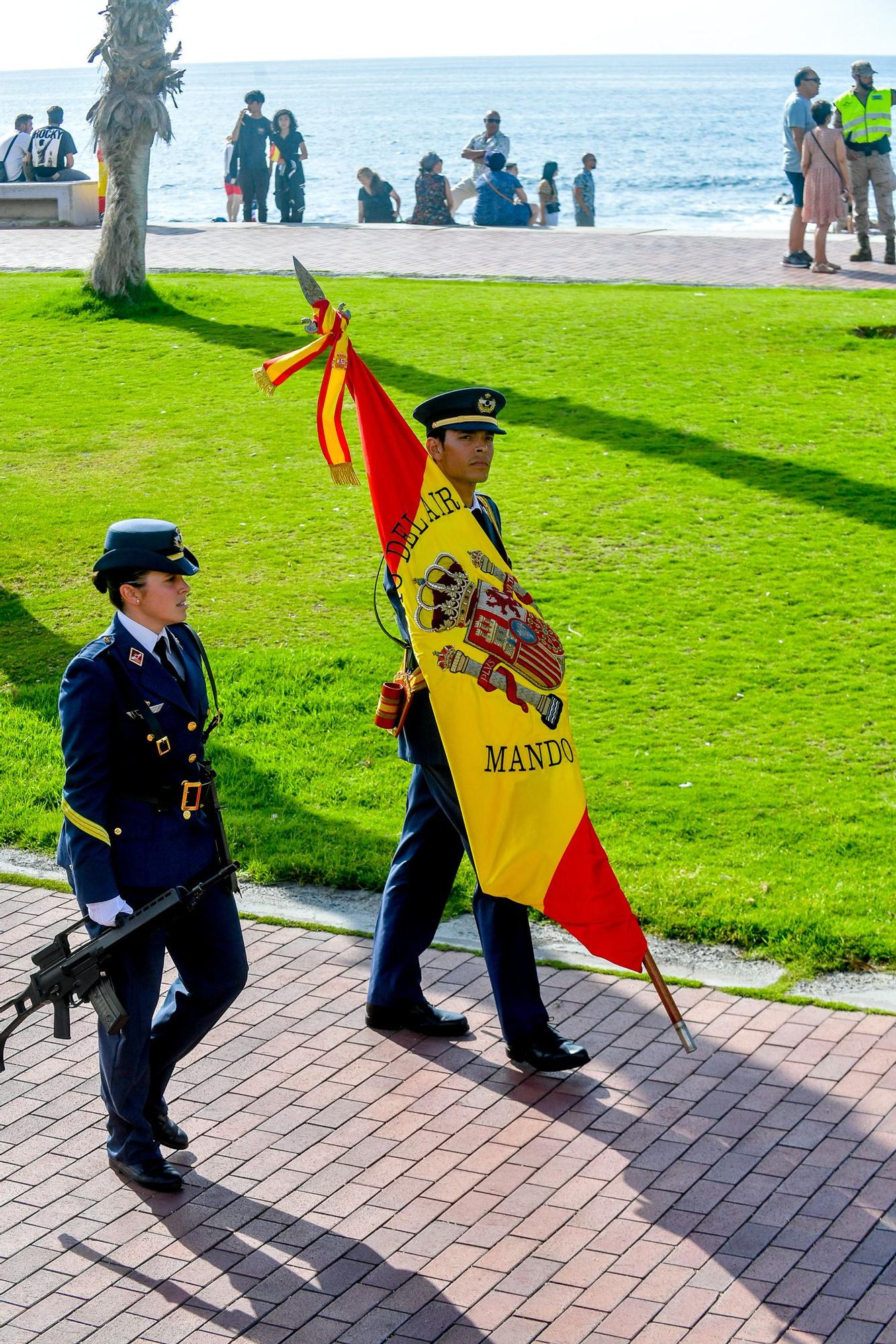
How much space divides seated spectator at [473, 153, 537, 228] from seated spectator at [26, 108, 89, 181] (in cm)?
698

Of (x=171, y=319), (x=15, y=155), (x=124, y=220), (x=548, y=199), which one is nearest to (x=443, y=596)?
(x=171, y=319)

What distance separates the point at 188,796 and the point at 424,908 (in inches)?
53.9

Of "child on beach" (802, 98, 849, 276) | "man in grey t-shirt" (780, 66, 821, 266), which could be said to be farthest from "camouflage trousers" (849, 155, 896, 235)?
"man in grey t-shirt" (780, 66, 821, 266)

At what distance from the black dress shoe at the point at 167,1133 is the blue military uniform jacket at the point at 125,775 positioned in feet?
2.91

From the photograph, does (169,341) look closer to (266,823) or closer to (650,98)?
(266,823)

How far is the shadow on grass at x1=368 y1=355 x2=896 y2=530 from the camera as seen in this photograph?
11930 millimetres

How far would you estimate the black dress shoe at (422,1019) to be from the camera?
19.8 feet

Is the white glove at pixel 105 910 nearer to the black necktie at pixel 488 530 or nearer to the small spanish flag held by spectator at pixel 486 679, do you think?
the small spanish flag held by spectator at pixel 486 679

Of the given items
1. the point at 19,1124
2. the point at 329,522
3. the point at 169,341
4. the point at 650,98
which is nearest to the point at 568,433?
the point at 329,522

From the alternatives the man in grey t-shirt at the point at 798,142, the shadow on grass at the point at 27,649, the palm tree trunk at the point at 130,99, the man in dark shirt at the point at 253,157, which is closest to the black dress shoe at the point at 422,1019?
the shadow on grass at the point at 27,649

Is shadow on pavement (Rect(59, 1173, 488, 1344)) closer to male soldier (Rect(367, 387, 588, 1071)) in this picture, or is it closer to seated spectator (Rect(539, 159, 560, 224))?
male soldier (Rect(367, 387, 588, 1071))

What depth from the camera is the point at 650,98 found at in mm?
173625

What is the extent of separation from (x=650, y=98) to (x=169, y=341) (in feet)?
555

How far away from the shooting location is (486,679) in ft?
18.3
